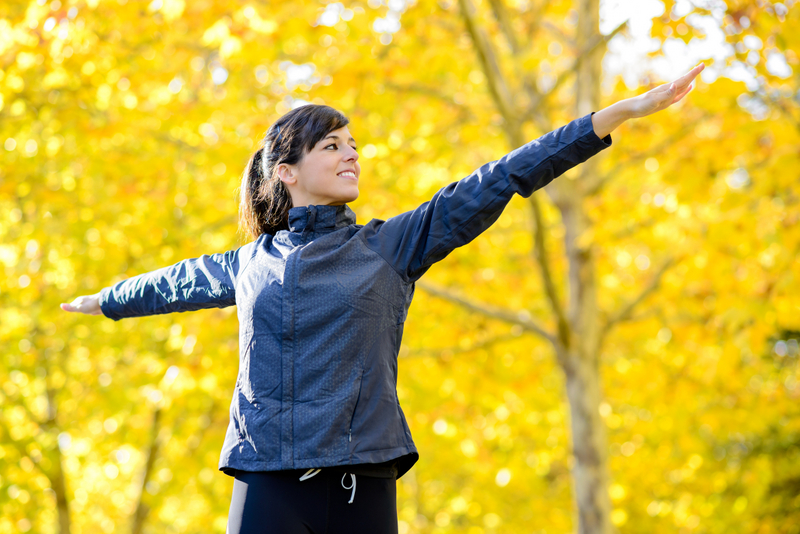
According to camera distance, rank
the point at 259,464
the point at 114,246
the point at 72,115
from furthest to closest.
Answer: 1. the point at 114,246
2. the point at 72,115
3. the point at 259,464

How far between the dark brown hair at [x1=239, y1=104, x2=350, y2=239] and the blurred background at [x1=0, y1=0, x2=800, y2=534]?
2196 mm

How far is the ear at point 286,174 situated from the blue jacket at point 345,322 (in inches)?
7.6

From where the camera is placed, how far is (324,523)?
1.57 metres

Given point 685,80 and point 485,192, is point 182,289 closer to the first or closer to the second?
point 485,192

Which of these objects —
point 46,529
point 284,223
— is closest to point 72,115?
point 284,223

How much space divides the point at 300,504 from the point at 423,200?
12.5ft

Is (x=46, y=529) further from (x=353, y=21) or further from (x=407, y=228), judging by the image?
(x=407, y=228)

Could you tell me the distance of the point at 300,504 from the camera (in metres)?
1.56

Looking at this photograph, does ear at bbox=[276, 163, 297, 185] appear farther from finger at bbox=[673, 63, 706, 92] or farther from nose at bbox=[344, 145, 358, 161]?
finger at bbox=[673, 63, 706, 92]

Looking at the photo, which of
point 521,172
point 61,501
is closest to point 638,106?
point 521,172

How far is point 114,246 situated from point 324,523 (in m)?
4.46

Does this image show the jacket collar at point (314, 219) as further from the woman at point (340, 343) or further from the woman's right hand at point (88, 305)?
the woman's right hand at point (88, 305)

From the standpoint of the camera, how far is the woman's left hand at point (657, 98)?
5.07 feet

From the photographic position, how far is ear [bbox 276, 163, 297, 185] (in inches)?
72.5
